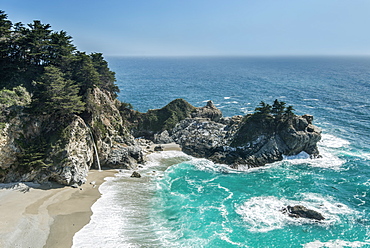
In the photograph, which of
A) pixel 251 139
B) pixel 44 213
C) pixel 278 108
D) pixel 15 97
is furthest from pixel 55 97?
pixel 278 108

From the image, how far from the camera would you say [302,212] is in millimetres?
33625

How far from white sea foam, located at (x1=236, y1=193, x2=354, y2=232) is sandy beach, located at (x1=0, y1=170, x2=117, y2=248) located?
22451 mm

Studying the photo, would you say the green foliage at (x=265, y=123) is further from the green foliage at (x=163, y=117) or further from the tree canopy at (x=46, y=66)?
the tree canopy at (x=46, y=66)

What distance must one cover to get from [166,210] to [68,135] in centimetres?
2076

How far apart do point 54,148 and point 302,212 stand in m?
39.3

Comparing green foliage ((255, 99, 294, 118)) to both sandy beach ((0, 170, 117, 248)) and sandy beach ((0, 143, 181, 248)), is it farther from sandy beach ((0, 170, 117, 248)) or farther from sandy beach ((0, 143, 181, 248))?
sandy beach ((0, 170, 117, 248))

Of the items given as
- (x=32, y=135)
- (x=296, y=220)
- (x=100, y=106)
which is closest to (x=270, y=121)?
(x=296, y=220)

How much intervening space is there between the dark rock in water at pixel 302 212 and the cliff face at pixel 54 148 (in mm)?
29488

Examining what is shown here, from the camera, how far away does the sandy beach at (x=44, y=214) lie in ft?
89.2

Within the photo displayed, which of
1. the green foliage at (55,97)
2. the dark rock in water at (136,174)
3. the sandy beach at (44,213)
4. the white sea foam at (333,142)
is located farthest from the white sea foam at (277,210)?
the green foliage at (55,97)

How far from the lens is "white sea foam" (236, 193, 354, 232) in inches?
1260

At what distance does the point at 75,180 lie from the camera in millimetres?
38344

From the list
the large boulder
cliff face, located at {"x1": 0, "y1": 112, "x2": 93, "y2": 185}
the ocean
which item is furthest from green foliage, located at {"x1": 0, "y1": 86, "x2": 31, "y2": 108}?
the large boulder

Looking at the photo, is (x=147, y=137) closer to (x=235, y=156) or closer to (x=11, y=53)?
(x=235, y=156)
